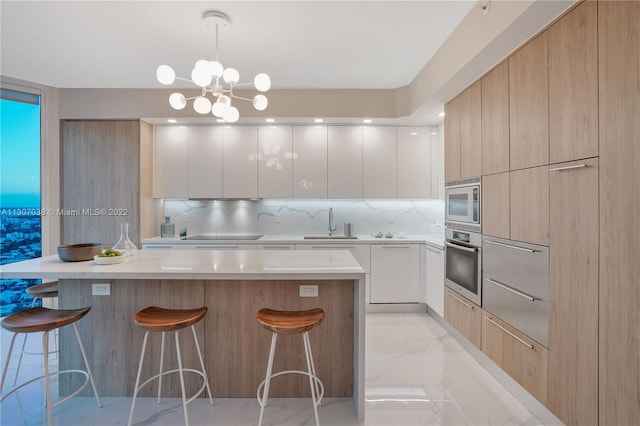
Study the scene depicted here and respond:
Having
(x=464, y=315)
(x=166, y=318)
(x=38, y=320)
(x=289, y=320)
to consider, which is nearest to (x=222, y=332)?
(x=166, y=318)

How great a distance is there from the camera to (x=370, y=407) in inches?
83.9

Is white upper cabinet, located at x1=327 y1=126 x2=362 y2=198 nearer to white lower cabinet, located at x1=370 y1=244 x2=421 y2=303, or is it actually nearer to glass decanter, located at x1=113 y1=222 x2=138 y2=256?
white lower cabinet, located at x1=370 y1=244 x2=421 y2=303

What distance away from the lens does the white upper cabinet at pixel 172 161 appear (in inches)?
164

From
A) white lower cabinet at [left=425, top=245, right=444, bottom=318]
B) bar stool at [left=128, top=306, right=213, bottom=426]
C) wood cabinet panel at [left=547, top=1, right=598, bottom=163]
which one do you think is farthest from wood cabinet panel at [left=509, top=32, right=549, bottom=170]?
bar stool at [left=128, top=306, right=213, bottom=426]

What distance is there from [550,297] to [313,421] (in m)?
1.59

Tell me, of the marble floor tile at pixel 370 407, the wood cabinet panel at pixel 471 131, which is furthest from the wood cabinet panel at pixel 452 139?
the marble floor tile at pixel 370 407

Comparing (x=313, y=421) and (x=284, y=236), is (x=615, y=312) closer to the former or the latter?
(x=313, y=421)

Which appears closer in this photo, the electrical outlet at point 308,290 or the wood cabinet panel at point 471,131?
the electrical outlet at point 308,290

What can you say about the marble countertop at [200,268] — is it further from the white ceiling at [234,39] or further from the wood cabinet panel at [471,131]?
the white ceiling at [234,39]

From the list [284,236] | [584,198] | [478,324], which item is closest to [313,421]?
[478,324]

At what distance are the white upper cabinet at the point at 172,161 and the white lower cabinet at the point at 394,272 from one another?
260 cm

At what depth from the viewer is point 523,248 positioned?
211 cm

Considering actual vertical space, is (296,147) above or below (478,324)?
above

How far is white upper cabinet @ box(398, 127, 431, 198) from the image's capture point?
4.19m
